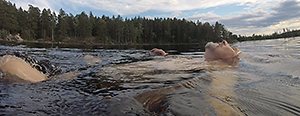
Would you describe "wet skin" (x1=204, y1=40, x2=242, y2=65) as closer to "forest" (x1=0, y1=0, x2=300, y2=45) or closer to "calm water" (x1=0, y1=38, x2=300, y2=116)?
"calm water" (x1=0, y1=38, x2=300, y2=116)

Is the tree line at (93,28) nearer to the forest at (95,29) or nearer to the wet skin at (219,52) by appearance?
the forest at (95,29)

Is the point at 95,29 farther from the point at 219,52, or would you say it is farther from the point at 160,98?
the point at 160,98

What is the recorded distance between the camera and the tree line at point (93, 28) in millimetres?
46344

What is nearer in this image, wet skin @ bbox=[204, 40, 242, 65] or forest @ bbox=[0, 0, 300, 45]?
wet skin @ bbox=[204, 40, 242, 65]

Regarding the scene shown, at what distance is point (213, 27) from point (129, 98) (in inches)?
3565

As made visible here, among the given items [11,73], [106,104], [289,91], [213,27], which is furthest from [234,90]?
[213,27]

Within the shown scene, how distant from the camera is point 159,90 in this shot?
2297mm

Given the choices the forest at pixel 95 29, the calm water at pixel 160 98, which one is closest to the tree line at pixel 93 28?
the forest at pixel 95 29

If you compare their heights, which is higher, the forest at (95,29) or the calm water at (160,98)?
the forest at (95,29)

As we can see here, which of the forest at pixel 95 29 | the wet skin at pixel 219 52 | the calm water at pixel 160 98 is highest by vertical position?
the forest at pixel 95 29

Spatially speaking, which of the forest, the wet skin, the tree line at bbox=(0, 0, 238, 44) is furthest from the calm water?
the tree line at bbox=(0, 0, 238, 44)

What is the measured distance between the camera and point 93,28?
66375 mm

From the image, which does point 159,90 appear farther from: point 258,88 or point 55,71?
point 55,71

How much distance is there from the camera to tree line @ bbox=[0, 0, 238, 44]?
4634 centimetres
